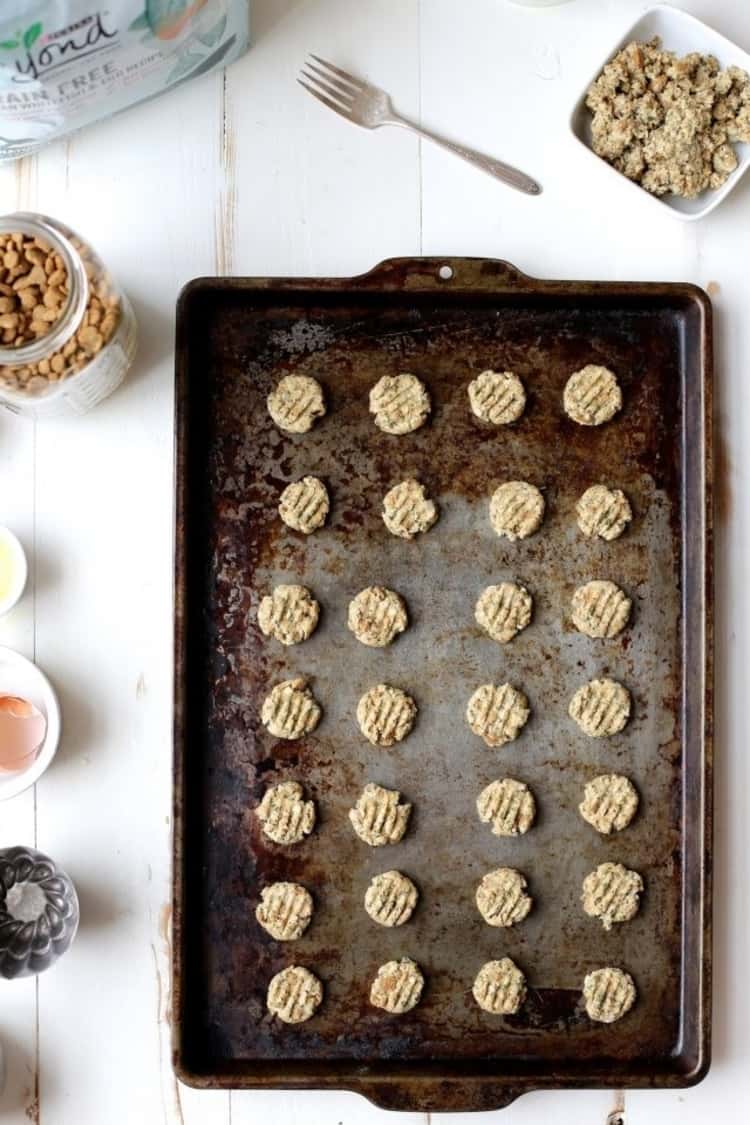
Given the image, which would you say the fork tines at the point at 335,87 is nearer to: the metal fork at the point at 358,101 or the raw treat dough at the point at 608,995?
the metal fork at the point at 358,101

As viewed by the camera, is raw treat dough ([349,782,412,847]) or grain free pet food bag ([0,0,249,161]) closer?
grain free pet food bag ([0,0,249,161])

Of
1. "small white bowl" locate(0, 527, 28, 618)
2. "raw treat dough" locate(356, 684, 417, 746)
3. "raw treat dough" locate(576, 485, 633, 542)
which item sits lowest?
"raw treat dough" locate(356, 684, 417, 746)

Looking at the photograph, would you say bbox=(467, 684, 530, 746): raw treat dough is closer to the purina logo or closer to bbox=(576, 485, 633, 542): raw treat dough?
bbox=(576, 485, 633, 542): raw treat dough

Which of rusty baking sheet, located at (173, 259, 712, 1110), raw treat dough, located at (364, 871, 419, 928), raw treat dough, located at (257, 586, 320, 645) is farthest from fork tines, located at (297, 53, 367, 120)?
raw treat dough, located at (364, 871, 419, 928)

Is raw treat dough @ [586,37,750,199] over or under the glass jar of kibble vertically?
over

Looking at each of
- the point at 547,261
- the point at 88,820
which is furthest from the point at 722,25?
the point at 88,820

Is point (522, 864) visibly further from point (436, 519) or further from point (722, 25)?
point (722, 25)
